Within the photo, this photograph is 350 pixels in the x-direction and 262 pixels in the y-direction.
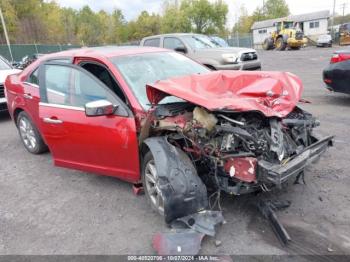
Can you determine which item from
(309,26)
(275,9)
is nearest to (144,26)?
(275,9)

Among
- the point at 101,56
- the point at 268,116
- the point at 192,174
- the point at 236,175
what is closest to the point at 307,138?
the point at 268,116

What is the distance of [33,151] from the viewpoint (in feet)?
19.2

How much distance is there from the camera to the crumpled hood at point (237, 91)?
3.19 metres

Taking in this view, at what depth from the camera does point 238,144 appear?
3.12m

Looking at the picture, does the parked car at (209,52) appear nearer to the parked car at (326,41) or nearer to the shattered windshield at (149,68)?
the shattered windshield at (149,68)

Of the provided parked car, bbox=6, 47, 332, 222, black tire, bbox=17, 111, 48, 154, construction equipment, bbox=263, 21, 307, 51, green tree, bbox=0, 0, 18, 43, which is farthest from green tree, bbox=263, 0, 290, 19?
parked car, bbox=6, 47, 332, 222

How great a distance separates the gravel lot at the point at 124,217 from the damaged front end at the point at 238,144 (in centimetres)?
47

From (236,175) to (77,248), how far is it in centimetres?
157

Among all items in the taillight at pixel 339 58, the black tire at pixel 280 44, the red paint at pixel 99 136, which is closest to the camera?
the red paint at pixel 99 136

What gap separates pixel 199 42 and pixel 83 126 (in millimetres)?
8245

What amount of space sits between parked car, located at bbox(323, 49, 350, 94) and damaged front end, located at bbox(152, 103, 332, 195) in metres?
3.99

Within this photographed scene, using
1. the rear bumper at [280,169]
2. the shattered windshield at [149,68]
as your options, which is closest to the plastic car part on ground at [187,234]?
the rear bumper at [280,169]

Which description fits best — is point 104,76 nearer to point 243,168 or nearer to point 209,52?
point 243,168

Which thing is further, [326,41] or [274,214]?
[326,41]
